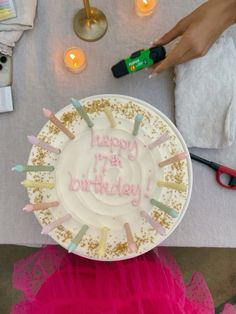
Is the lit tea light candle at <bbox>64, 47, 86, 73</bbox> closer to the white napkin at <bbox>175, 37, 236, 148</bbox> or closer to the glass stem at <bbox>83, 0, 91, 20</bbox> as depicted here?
the glass stem at <bbox>83, 0, 91, 20</bbox>

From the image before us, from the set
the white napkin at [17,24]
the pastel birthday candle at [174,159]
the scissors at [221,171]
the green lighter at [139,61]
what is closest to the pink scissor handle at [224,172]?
the scissors at [221,171]

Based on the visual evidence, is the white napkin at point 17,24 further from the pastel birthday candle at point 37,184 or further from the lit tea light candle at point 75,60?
the pastel birthday candle at point 37,184

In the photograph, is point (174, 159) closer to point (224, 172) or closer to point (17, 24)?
point (224, 172)

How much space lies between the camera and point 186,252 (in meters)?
1.11

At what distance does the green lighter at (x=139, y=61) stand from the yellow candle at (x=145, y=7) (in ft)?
0.29

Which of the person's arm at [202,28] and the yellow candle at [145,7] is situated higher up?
the yellow candle at [145,7]

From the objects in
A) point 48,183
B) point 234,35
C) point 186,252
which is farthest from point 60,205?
point 186,252

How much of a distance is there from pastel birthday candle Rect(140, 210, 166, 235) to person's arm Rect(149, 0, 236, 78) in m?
0.24

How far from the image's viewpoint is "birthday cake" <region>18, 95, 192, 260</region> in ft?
1.99

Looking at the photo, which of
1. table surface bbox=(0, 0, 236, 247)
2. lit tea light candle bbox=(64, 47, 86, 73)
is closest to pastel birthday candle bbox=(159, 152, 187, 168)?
table surface bbox=(0, 0, 236, 247)

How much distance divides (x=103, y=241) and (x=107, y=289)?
0.14m

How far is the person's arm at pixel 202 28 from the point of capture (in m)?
0.60

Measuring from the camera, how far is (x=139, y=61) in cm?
66

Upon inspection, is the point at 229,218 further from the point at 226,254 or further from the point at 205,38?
the point at 226,254
